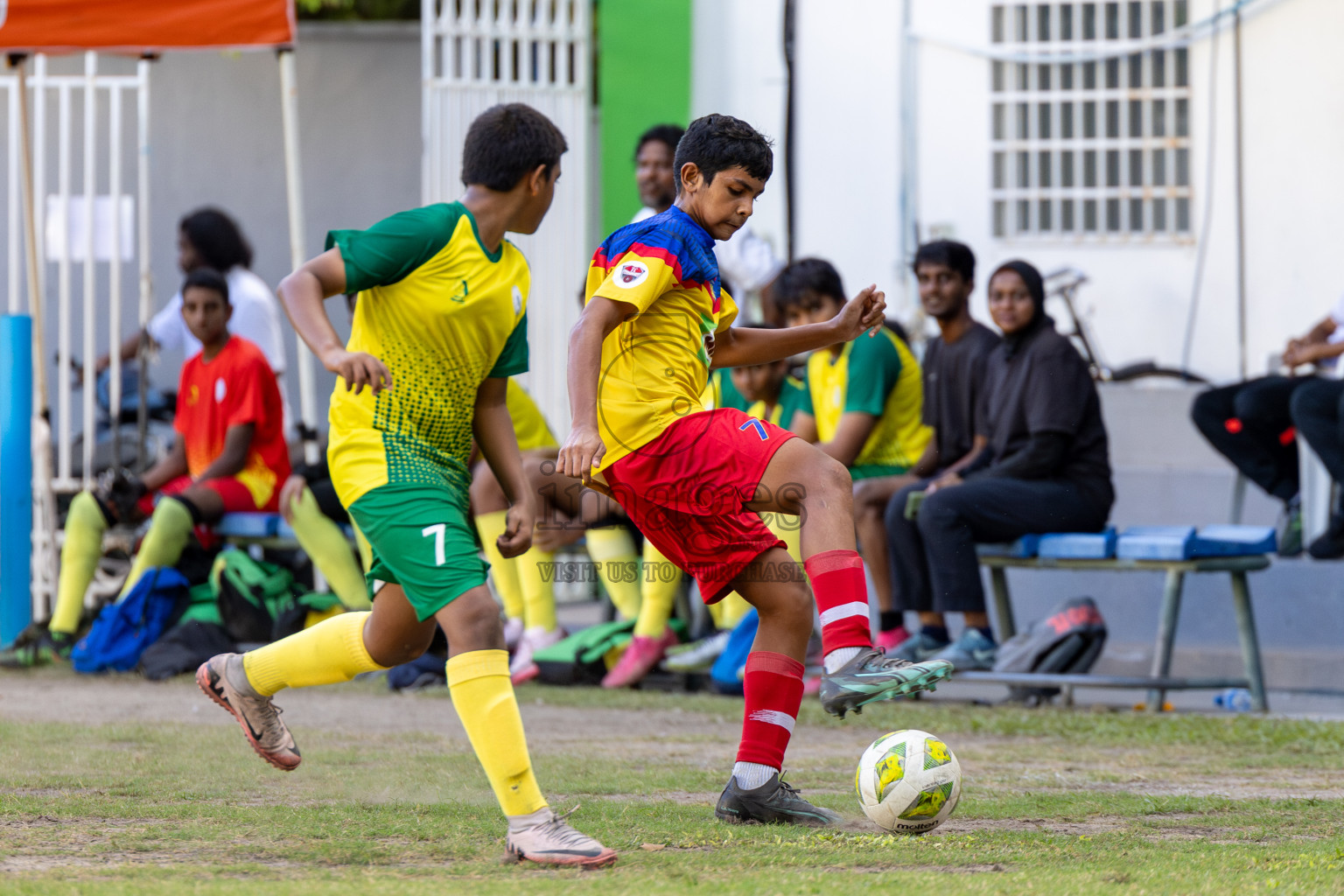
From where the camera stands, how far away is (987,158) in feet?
36.2

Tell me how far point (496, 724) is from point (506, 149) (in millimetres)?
1656

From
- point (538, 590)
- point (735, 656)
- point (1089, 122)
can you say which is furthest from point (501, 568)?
point (1089, 122)

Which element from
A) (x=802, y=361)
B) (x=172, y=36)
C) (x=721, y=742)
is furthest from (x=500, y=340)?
(x=172, y=36)

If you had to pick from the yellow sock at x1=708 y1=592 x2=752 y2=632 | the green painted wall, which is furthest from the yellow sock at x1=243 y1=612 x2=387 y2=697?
the green painted wall

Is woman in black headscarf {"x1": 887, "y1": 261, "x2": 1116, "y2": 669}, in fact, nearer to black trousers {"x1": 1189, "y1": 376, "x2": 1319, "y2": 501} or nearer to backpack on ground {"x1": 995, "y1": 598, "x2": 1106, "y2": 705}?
backpack on ground {"x1": 995, "y1": 598, "x2": 1106, "y2": 705}

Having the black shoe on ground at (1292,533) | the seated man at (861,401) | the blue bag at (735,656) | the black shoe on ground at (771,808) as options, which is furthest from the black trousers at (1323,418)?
the black shoe on ground at (771,808)

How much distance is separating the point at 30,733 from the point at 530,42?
21.3 feet

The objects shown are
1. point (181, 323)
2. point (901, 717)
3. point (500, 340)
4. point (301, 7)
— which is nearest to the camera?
Result: point (500, 340)

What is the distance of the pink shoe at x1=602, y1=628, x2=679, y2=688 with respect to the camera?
296 inches

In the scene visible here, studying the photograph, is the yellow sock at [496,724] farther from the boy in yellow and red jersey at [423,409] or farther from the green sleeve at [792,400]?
the green sleeve at [792,400]

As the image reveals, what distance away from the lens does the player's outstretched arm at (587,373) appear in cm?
364

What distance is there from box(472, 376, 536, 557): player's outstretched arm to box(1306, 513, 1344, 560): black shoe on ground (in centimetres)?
445

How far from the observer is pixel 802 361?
8523mm

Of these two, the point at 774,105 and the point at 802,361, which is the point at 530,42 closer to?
the point at 774,105
